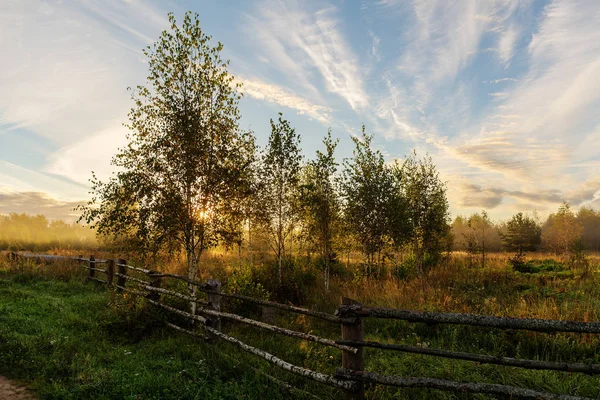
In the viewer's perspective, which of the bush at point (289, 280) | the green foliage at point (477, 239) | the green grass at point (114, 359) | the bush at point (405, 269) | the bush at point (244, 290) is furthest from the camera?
the green foliage at point (477, 239)

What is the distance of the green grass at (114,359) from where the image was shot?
548cm

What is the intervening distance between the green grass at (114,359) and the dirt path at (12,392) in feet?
0.44

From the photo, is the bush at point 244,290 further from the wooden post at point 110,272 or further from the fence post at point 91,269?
the fence post at point 91,269

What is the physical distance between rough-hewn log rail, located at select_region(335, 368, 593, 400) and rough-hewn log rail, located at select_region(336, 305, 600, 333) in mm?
689

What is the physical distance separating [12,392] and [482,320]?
7.19 m

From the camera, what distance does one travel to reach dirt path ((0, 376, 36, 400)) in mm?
5580

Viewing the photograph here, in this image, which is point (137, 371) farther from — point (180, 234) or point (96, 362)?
point (180, 234)

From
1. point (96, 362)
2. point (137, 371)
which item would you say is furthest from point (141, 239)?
point (137, 371)

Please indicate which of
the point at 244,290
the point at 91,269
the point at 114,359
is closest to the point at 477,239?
the point at 244,290

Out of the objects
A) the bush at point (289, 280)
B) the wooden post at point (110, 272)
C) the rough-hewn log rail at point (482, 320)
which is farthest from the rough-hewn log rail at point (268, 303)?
the wooden post at point (110, 272)

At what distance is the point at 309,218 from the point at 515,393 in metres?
15.6

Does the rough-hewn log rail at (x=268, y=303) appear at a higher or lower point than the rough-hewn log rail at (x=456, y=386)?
higher

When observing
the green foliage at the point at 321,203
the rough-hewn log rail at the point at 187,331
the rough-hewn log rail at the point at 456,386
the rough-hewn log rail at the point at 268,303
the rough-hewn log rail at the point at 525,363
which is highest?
the green foliage at the point at 321,203

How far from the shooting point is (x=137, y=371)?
6199mm
